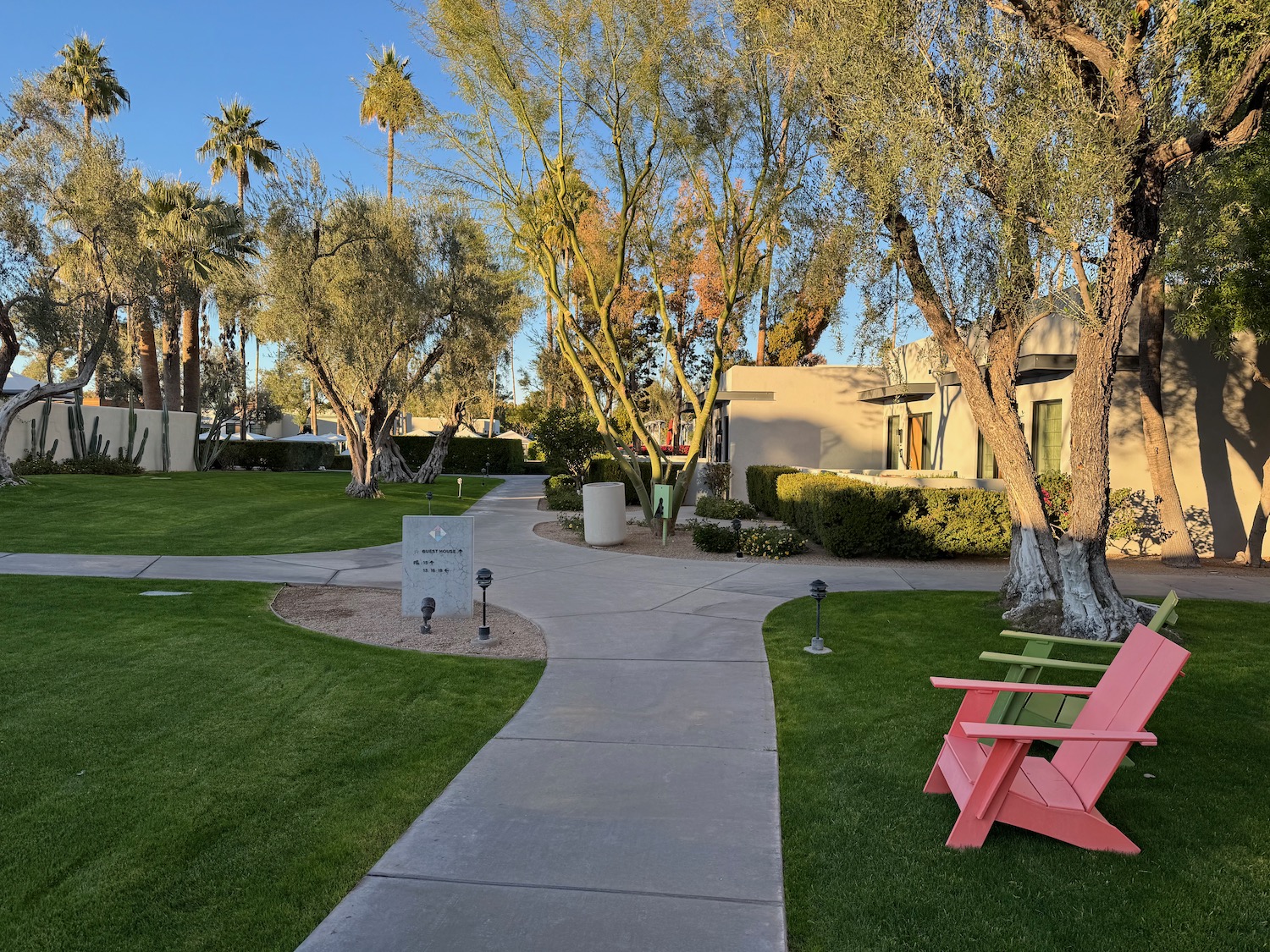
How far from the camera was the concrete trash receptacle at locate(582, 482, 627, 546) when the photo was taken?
13922 millimetres

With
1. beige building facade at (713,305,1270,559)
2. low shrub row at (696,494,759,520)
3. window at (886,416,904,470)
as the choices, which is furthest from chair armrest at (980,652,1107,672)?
window at (886,416,904,470)

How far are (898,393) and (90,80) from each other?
103 ft

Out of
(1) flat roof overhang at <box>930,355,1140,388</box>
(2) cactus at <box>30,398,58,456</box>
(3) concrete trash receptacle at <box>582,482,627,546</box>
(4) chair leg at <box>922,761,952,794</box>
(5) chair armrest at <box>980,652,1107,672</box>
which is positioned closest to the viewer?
(4) chair leg at <box>922,761,952,794</box>

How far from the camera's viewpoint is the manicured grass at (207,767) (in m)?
3.04

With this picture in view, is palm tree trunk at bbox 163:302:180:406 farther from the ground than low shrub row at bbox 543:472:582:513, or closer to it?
farther from the ground

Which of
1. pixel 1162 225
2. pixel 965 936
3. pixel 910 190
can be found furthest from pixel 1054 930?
pixel 1162 225

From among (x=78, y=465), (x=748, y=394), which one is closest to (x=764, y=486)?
(x=748, y=394)

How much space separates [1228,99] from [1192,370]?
7.91 m

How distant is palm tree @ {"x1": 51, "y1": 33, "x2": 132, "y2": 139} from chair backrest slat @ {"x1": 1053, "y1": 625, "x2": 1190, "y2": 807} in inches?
1426

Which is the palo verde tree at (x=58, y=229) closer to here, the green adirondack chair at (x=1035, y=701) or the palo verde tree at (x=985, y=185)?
the palo verde tree at (x=985, y=185)

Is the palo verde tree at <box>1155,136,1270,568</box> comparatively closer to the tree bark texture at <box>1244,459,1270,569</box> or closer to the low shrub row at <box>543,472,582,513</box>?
the tree bark texture at <box>1244,459,1270,569</box>

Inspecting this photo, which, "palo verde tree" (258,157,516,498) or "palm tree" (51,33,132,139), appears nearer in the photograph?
"palo verde tree" (258,157,516,498)

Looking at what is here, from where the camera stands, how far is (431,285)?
22.5 metres

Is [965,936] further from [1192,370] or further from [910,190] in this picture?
[1192,370]
